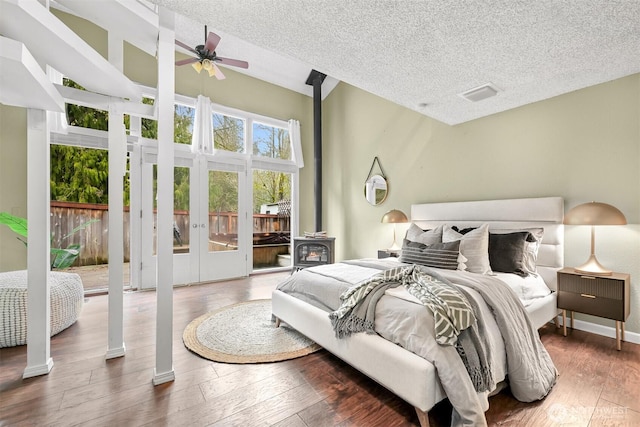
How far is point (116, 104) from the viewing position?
230 cm

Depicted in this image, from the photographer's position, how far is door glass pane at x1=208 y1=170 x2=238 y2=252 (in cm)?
497

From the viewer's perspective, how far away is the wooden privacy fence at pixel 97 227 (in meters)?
4.36

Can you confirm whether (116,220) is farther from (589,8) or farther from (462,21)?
(589,8)

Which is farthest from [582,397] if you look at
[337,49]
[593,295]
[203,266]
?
[203,266]

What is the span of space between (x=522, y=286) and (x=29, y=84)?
3634 mm

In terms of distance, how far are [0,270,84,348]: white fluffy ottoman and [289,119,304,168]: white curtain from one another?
12.6ft

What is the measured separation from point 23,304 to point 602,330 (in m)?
5.00

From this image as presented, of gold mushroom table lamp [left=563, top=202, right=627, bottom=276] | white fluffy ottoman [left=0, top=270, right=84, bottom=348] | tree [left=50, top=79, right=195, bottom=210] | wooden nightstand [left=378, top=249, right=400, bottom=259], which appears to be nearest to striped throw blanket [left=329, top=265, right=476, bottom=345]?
gold mushroom table lamp [left=563, top=202, right=627, bottom=276]

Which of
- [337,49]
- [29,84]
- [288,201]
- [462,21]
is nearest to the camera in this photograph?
[29,84]

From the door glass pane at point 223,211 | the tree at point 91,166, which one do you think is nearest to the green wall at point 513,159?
the door glass pane at point 223,211

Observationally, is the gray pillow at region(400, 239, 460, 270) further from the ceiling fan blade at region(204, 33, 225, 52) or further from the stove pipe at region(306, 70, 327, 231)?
the ceiling fan blade at region(204, 33, 225, 52)

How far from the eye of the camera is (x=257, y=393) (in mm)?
1834

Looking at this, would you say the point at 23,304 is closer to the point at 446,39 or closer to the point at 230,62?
the point at 230,62

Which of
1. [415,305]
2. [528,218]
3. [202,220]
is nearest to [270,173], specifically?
[202,220]
